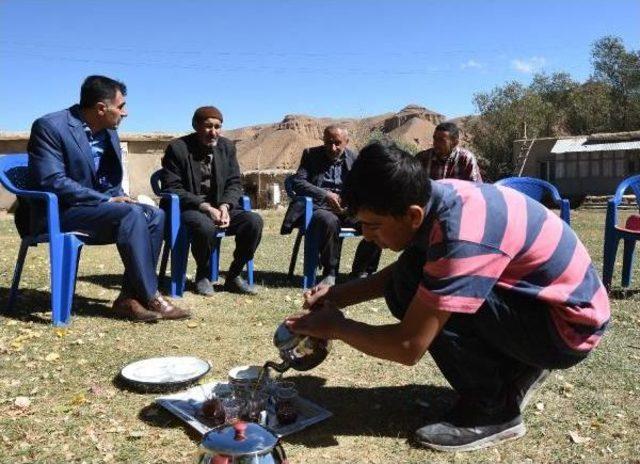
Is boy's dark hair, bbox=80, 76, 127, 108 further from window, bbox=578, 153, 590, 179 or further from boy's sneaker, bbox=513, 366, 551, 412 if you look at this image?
window, bbox=578, 153, 590, 179

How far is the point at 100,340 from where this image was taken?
13.4 ft

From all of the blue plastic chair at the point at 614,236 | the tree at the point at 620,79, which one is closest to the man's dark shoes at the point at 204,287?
the blue plastic chair at the point at 614,236

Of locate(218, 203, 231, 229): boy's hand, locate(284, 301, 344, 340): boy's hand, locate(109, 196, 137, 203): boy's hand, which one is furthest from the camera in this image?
locate(218, 203, 231, 229): boy's hand

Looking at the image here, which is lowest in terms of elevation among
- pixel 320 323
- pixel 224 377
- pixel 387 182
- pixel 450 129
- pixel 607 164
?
pixel 224 377

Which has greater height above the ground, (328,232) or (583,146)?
(583,146)

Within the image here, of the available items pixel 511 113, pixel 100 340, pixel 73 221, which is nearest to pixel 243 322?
pixel 100 340

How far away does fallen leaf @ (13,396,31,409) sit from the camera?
298 centimetres

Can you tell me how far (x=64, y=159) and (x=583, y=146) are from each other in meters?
27.3

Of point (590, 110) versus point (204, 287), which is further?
point (590, 110)

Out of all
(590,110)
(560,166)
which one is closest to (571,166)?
(560,166)

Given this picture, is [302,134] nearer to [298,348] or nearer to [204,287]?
[204,287]

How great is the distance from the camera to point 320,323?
242 cm

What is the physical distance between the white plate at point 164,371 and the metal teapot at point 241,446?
1.29 metres

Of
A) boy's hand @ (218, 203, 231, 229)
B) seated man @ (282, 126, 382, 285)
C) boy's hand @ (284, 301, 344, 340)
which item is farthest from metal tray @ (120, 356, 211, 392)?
seated man @ (282, 126, 382, 285)
